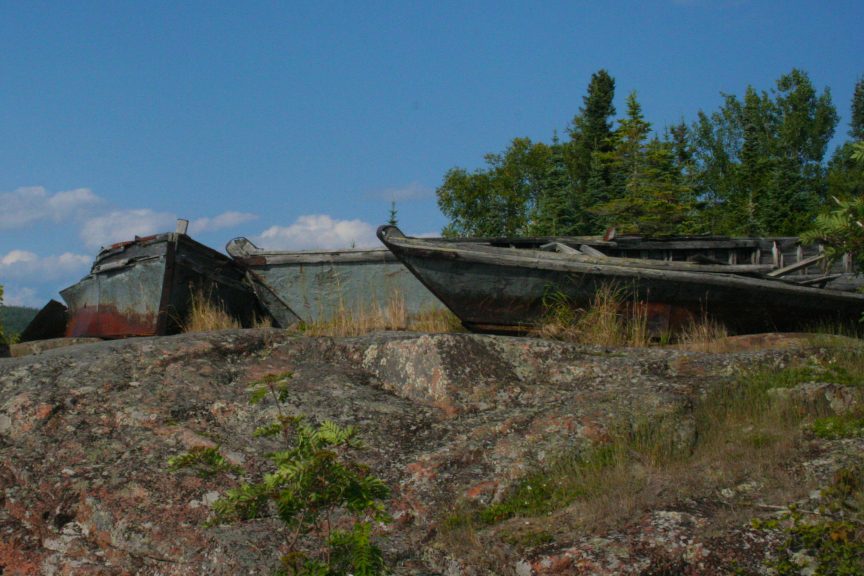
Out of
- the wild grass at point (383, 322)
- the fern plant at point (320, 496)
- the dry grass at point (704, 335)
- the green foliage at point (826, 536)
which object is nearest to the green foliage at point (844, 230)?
the dry grass at point (704, 335)

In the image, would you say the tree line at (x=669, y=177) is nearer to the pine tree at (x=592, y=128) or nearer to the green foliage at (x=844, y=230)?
the pine tree at (x=592, y=128)

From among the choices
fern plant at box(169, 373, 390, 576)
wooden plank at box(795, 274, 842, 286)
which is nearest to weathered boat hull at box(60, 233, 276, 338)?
wooden plank at box(795, 274, 842, 286)

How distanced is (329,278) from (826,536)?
10.1 metres

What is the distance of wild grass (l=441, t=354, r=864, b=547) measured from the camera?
5.43 metres

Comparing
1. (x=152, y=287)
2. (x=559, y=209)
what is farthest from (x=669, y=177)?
(x=152, y=287)

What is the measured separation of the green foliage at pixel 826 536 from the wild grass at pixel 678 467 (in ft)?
0.80

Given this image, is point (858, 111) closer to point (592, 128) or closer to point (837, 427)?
point (592, 128)

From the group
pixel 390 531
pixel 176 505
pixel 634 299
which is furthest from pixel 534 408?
pixel 634 299

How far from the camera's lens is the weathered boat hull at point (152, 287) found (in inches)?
528

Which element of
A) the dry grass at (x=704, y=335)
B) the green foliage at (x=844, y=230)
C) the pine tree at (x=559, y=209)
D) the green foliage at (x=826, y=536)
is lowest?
the green foliage at (x=826, y=536)

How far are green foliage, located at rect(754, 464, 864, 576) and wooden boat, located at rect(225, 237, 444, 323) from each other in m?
8.76

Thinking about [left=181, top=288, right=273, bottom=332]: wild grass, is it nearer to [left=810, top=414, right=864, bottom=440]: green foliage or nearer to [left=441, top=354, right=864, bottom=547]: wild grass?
[left=441, top=354, right=864, bottom=547]: wild grass

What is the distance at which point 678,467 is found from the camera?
19.7 feet

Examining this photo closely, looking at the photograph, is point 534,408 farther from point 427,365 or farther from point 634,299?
point 634,299
